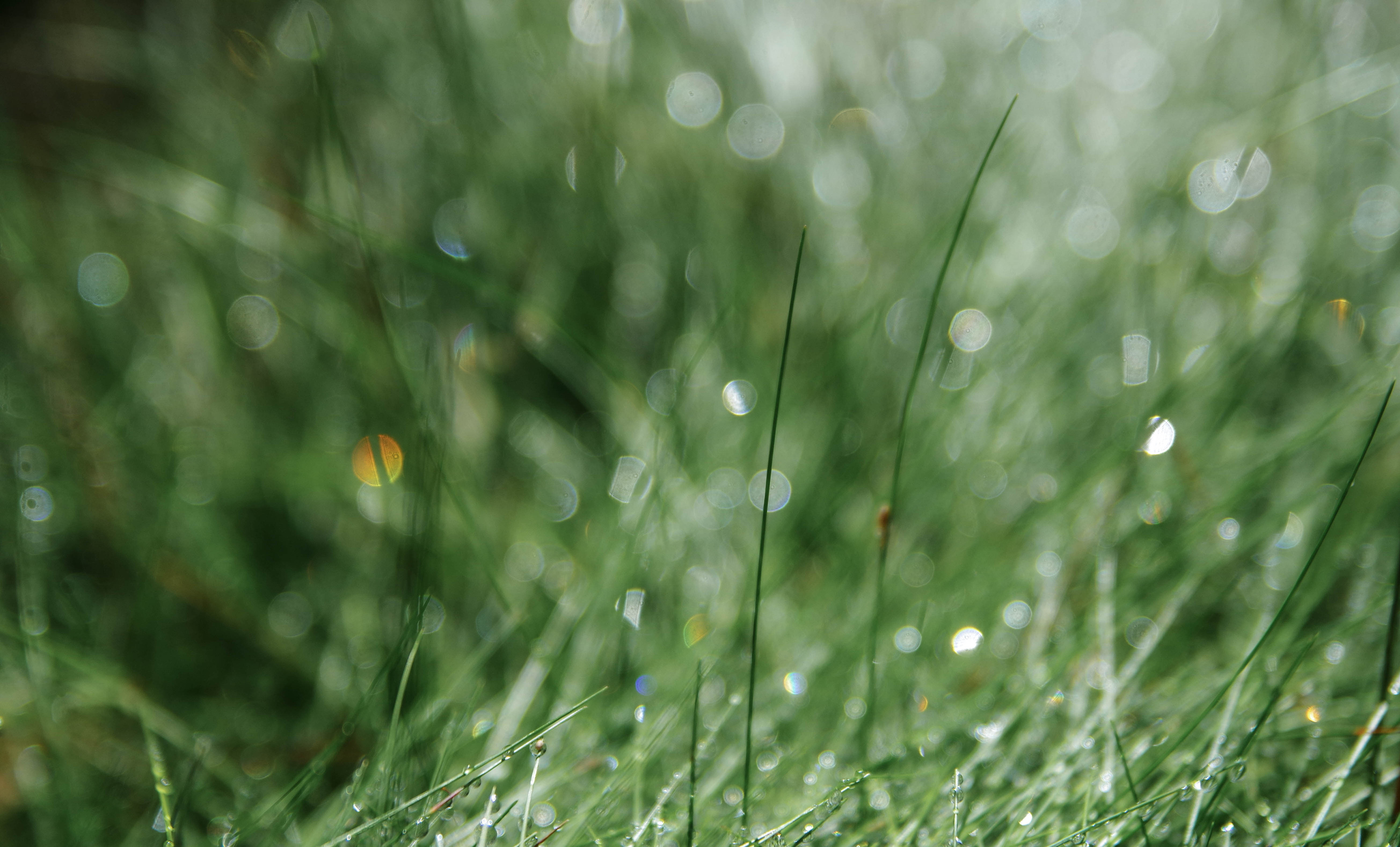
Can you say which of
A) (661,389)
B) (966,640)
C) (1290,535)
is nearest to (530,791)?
(966,640)

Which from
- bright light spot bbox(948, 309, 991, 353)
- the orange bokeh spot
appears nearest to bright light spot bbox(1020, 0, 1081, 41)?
bright light spot bbox(948, 309, 991, 353)

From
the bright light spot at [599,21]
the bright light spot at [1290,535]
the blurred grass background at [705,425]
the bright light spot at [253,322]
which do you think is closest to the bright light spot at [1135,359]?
the blurred grass background at [705,425]

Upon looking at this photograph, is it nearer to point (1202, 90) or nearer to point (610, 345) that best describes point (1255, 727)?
point (610, 345)

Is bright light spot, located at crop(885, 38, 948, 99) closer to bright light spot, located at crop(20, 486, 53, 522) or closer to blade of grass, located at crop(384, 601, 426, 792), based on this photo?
blade of grass, located at crop(384, 601, 426, 792)

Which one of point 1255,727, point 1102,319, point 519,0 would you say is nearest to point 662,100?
point 519,0

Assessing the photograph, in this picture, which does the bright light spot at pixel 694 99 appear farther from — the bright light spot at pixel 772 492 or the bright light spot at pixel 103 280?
the bright light spot at pixel 103 280
